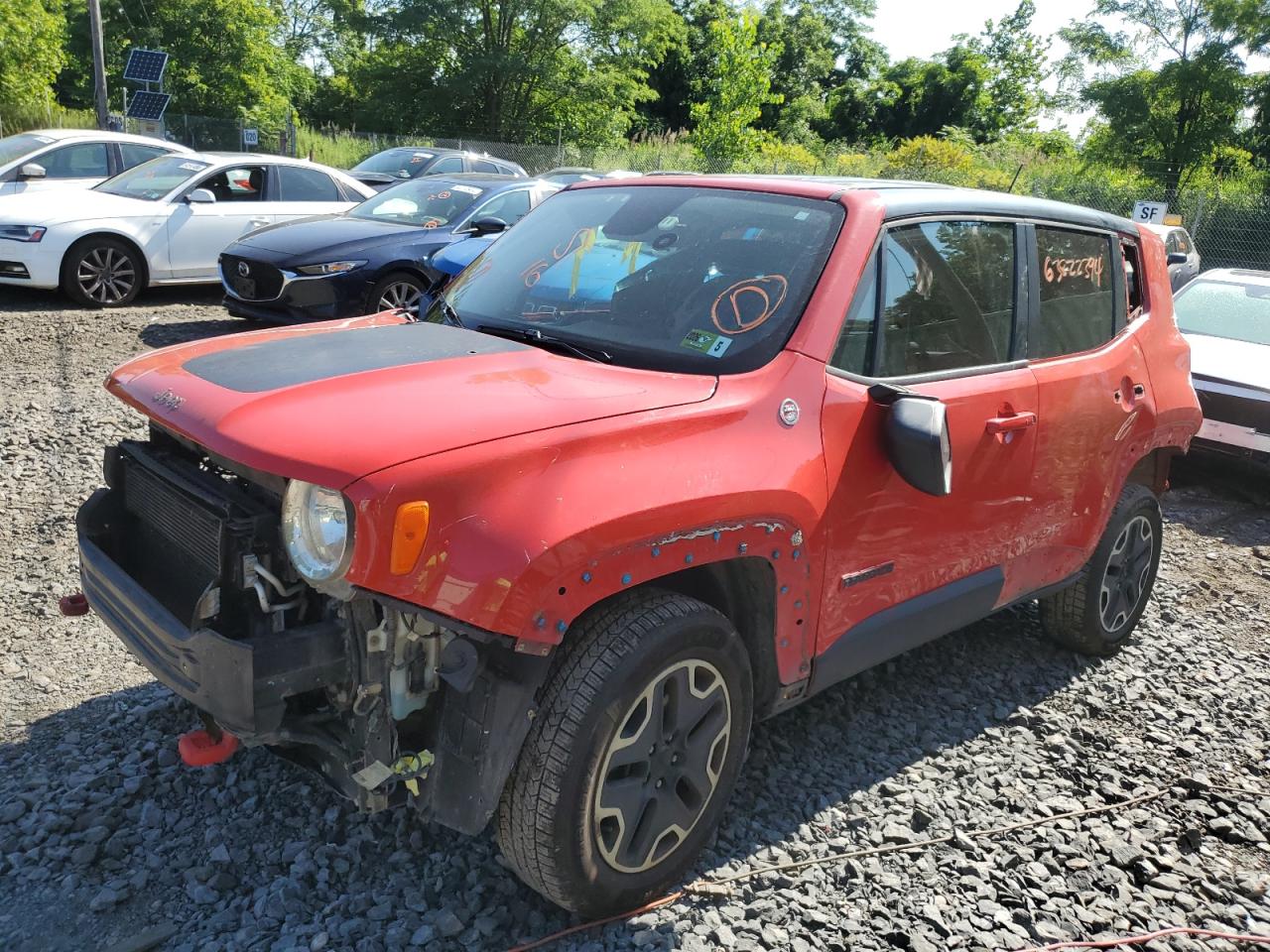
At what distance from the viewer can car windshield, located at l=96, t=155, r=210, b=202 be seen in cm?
1062

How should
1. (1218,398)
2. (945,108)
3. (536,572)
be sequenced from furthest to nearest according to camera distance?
(945,108)
(1218,398)
(536,572)

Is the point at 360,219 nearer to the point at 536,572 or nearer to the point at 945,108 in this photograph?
the point at 536,572

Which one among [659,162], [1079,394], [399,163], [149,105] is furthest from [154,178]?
[659,162]

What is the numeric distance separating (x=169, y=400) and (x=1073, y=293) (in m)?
3.26

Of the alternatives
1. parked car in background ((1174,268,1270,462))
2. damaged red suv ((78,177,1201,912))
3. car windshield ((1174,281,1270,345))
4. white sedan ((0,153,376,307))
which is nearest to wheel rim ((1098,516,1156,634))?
damaged red suv ((78,177,1201,912))

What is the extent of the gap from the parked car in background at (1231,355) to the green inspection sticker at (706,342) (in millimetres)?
5015

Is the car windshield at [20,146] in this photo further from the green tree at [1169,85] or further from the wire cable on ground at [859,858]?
the green tree at [1169,85]

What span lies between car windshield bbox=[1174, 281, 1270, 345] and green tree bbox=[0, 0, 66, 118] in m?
28.6

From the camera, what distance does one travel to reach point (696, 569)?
279 centimetres

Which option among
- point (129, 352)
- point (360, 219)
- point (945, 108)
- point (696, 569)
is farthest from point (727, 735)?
point (945, 108)

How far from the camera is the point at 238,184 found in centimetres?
1104

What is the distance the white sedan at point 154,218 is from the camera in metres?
9.57

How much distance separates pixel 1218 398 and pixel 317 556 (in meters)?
7.20

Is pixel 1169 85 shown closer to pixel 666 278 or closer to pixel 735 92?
pixel 735 92
